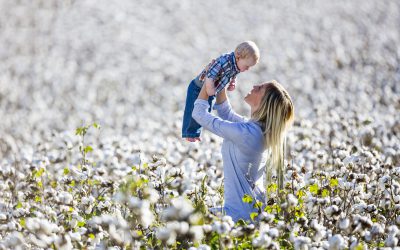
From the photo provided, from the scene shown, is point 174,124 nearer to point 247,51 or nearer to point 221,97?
point 221,97

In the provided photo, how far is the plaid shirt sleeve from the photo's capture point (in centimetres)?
499

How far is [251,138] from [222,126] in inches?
9.6

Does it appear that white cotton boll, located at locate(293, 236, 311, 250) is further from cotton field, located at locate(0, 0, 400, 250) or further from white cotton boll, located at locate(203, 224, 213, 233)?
white cotton boll, located at locate(203, 224, 213, 233)

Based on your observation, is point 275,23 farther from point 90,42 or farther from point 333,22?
point 90,42

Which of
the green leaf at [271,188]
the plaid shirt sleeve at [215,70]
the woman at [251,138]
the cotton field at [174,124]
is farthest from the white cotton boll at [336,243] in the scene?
the plaid shirt sleeve at [215,70]

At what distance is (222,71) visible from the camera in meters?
5.02

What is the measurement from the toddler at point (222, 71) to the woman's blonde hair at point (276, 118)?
0.27m

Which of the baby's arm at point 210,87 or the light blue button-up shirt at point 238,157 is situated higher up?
the baby's arm at point 210,87

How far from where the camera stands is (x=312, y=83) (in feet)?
45.9

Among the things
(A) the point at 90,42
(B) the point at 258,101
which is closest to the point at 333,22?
(A) the point at 90,42

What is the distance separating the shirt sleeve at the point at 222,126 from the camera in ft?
15.7

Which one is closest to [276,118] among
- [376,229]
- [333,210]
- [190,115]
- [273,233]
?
[190,115]

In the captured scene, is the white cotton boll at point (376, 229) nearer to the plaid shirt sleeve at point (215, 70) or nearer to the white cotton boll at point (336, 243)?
the white cotton boll at point (336, 243)

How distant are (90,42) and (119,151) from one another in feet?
34.0
